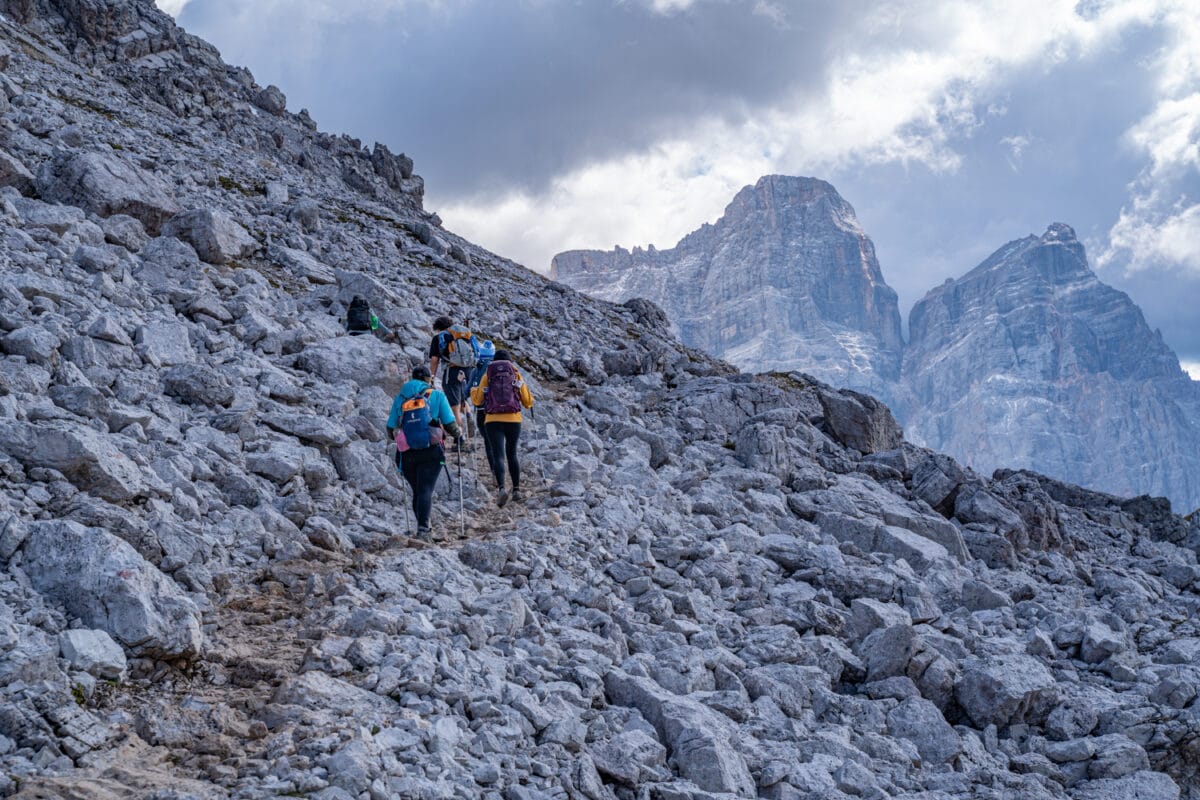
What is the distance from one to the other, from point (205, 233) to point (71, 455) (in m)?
12.5

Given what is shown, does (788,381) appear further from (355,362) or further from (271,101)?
(271,101)

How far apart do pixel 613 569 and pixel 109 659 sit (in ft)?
22.2

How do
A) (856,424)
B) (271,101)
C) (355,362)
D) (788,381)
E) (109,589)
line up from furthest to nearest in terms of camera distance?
(271,101) → (788,381) → (856,424) → (355,362) → (109,589)

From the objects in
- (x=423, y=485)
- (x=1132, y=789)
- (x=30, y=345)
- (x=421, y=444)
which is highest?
(x=30, y=345)

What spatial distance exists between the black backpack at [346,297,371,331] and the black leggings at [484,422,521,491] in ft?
20.1

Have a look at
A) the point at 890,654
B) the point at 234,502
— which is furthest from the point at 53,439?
the point at 890,654

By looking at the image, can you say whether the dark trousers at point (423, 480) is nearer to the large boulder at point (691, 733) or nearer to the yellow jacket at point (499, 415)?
the yellow jacket at point (499, 415)

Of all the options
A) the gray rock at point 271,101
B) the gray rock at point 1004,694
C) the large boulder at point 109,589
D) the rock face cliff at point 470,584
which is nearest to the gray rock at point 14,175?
the rock face cliff at point 470,584

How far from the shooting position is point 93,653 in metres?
6.41

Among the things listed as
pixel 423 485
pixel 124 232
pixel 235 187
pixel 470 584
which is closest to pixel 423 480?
pixel 423 485

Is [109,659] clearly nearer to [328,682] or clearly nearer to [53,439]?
[328,682]

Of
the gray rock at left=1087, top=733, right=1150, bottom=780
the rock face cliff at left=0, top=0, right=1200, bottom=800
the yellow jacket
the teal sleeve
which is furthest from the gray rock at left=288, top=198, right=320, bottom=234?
the gray rock at left=1087, top=733, right=1150, bottom=780

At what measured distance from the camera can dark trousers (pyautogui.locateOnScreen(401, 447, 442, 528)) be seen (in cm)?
1191

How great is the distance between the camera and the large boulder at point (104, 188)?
1814cm
